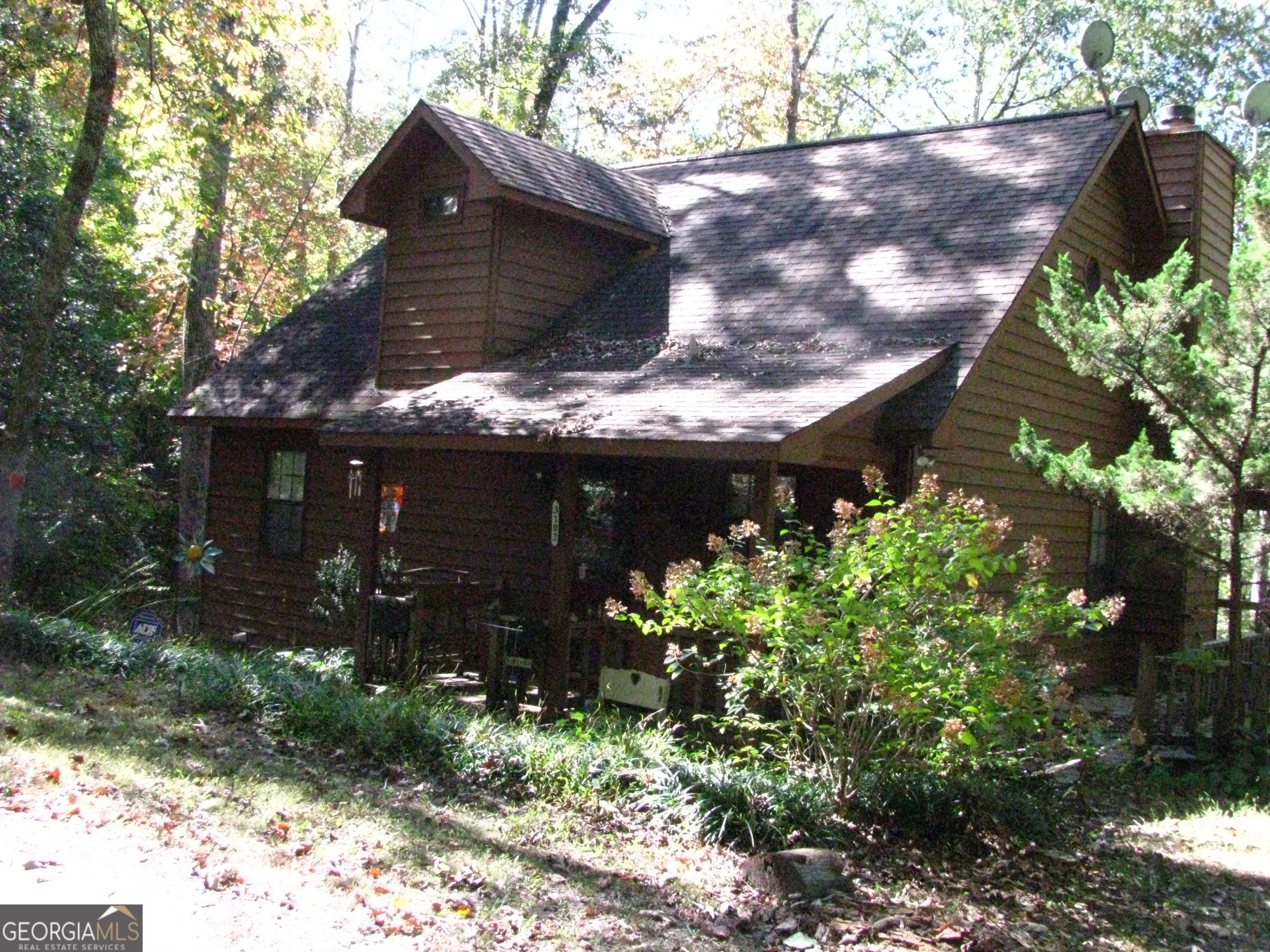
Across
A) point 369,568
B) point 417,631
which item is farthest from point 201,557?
point 417,631

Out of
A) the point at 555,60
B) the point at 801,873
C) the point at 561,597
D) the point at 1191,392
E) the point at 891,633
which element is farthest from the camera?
the point at 555,60

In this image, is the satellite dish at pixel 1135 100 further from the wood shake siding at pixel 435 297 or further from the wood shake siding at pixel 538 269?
the wood shake siding at pixel 435 297

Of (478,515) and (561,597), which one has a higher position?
(478,515)

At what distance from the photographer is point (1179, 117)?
14.2 metres

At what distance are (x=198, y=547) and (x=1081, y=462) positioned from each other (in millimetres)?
10530

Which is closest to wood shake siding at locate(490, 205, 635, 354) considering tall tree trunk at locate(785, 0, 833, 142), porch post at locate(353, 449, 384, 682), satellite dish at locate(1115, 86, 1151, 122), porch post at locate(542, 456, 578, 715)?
porch post at locate(353, 449, 384, 682)

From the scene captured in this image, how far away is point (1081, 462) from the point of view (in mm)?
9445

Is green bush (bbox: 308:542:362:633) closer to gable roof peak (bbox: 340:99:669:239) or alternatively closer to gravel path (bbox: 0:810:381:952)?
gable roof peak (bbox: 340:99:669:239)

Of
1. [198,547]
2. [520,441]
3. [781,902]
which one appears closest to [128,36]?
[198,547]

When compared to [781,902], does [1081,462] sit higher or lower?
higher

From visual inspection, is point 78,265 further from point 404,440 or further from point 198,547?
point 404,440

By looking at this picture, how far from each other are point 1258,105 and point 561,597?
965 centimetres

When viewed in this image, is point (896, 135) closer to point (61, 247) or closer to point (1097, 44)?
point (1097, 44)

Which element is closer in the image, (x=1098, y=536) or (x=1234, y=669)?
(x=1234, y=669)
